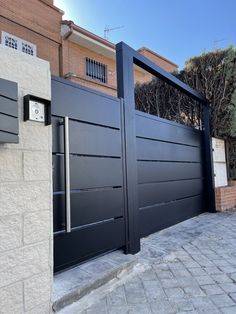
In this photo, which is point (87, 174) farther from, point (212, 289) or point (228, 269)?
point (228, 269)

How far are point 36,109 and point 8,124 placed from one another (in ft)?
0.97

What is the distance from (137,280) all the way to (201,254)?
1.13 meters

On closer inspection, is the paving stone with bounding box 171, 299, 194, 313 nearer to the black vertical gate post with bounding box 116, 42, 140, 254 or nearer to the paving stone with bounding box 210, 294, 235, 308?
the paving stone with bounding box 210, 294, 235, 308

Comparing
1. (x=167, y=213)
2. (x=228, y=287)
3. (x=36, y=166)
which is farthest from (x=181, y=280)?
(x=167, y=213)

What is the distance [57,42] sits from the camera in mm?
10273

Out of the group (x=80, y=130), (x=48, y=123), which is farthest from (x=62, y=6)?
(x=48, y=123)

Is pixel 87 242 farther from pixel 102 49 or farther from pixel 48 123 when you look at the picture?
pixel 102 49

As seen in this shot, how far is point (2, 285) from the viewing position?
182 cm

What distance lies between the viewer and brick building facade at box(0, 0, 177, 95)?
354 inches

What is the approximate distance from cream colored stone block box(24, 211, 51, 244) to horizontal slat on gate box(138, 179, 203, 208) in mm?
2134

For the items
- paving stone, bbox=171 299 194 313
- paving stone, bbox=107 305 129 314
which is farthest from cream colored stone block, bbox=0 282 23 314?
paving stone, bbox=171 299 194 313

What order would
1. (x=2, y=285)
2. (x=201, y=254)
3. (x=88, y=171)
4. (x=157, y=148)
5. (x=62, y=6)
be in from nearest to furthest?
1. (x=2, y=285)
2. (x=88, y=171)
3. (x=201, y=254)
4. (x=157, y=148)
5. (x=62, y=6)

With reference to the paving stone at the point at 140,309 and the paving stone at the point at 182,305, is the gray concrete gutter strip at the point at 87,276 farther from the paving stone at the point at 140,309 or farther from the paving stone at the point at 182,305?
the paving stone at the point at 182,305

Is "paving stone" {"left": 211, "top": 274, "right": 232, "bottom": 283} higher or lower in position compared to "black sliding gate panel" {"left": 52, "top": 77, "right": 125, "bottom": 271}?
lower
